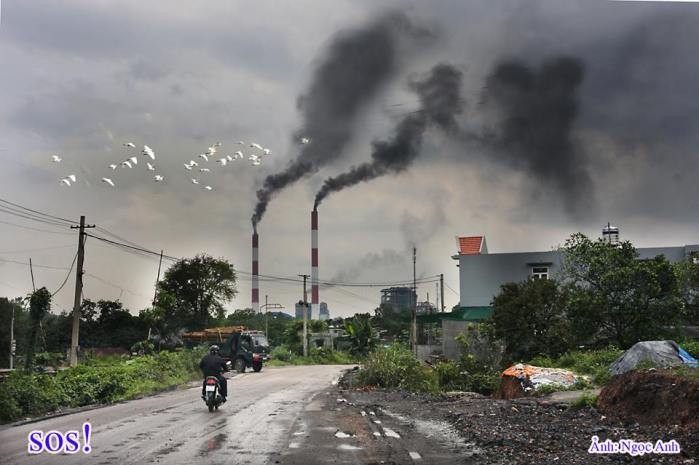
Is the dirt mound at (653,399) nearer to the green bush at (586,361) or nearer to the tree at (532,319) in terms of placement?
the green bush at (586,361)

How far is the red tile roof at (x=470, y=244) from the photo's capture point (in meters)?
39.2

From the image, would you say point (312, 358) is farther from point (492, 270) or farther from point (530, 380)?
point (530, 380)

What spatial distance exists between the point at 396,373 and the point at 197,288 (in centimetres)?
1557

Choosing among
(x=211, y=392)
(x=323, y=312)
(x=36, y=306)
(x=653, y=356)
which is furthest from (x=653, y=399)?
(x=323, y=312)

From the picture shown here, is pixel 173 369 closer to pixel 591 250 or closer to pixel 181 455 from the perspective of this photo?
pixel 591 250

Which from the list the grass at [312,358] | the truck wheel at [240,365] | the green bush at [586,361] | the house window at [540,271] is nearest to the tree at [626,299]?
the green bush at [586,361]

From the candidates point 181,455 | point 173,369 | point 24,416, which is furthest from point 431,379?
point 181,455

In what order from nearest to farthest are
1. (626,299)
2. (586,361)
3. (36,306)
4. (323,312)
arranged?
(36,306) < (586,361) < (626,299) < (323,312)

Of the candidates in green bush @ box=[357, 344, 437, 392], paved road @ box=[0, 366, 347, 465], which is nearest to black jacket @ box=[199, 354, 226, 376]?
paved road @ box=[0, 366, 347, 465]

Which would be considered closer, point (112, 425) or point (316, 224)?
point (112, 425)

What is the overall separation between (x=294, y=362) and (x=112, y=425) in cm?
3794

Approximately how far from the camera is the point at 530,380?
16531 millimetres

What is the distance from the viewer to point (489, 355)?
27.3m

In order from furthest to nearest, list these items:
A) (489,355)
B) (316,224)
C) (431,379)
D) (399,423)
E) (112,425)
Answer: (489,355)
(431,379)
(316,224)
(399,423)
(112,425)
